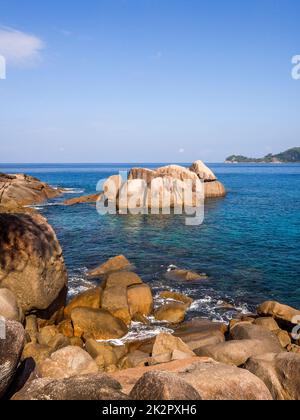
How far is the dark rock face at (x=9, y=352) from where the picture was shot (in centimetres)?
679

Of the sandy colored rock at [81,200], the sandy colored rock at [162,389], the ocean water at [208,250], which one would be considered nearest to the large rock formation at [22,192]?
the sandy colored rock at [81,200]

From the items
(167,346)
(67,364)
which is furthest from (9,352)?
(167,346)

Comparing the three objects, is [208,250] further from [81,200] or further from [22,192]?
[22,192]

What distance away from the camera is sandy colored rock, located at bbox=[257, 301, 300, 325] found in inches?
627

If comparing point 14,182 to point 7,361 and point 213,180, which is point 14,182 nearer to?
point 213,180

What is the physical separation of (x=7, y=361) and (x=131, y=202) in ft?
132

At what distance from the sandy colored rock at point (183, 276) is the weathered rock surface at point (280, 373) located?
12269 millimetres

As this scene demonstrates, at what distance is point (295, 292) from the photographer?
65.1 ft

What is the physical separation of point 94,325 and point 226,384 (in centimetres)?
821

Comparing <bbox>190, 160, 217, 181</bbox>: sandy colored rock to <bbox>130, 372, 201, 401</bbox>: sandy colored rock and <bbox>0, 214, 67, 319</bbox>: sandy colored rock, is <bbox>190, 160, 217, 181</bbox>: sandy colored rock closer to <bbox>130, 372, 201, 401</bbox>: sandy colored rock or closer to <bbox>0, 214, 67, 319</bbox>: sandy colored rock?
<bbox>0, 214, 67, 319</bbox>: sandy colored rock

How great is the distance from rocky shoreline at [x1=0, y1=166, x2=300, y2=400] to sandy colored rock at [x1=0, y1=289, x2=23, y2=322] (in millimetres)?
34

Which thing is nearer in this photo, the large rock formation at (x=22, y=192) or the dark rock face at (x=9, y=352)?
the dark rock face at (x=9, y=352)

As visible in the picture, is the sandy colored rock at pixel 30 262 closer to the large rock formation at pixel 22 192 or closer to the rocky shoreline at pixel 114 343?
the rocky shoreline at pixel 114 343
